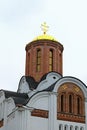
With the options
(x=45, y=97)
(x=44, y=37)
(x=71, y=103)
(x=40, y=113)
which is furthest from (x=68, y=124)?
(x=44, y=37)

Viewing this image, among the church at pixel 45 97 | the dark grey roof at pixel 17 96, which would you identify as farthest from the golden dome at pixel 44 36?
the dark grey roof at pixel 17 96

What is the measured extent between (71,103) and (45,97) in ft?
6.37

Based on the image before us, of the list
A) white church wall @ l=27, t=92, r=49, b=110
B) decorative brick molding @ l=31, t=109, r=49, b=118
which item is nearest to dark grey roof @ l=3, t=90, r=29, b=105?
white church wall @ l=27, t=92, r=49, b=110

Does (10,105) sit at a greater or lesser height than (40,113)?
greater

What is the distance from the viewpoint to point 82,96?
86.1 ft

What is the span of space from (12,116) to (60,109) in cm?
330

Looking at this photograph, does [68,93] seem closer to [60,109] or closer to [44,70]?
[60,109]

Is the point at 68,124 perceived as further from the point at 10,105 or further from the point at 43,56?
the point at 43,56

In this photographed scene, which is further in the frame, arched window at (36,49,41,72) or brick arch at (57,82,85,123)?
arched window at (36,49,41,72)

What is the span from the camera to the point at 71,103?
25656 mm

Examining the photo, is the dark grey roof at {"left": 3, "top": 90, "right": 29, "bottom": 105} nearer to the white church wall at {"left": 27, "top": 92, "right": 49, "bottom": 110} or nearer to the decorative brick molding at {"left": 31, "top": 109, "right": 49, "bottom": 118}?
the white church wall at {"left": 27, "top": 92, "right": 49, "bottom": 110}

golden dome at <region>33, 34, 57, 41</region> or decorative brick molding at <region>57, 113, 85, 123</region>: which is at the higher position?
golden dome at <region>33, 34, 57, 41</region>

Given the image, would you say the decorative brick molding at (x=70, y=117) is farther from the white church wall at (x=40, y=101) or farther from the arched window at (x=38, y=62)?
the arched window at (x=38, y=62)

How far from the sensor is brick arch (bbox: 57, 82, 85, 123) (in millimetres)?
25031
